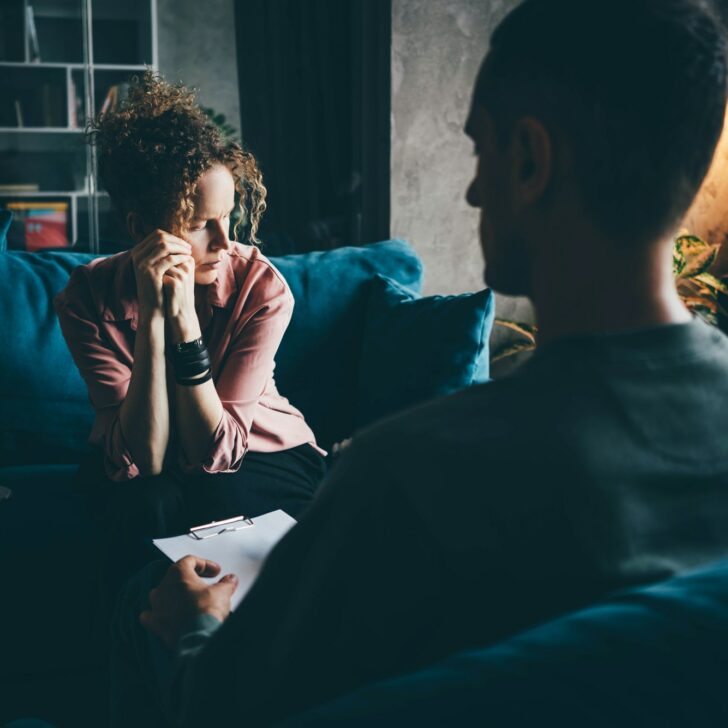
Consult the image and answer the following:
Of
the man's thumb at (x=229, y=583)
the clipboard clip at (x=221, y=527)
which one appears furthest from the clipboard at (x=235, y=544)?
the man's thumb at (x=229, y=583)

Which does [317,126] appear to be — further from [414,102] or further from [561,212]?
[561,212]

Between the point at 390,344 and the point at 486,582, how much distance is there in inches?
50.1

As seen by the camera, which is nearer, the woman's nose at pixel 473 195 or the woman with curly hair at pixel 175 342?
the woman's nose at pixel 473 195

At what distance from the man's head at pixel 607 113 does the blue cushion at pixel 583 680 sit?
269mm

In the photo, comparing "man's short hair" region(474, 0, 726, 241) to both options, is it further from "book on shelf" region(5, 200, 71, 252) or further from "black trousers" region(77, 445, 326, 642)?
"book on shelf" region(5, 200, 71, 252)

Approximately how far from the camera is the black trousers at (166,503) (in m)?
1.48

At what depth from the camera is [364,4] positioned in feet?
8.11

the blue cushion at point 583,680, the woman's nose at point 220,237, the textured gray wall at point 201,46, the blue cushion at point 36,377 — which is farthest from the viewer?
the textured gray wall at point 201,46

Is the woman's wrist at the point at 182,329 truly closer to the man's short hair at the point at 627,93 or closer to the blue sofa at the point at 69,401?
the blue sofa at the point at 69,401

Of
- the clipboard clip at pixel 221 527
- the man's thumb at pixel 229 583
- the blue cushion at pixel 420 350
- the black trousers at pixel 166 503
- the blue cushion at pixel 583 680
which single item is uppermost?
the blue cushion at pixel 583 680

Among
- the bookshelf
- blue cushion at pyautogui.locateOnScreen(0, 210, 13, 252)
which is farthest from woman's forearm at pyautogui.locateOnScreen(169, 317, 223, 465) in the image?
the bookshelf

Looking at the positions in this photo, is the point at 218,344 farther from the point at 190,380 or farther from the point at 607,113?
the point at 607,113

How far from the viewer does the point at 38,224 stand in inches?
192

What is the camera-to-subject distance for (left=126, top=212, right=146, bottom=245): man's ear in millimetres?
1600
